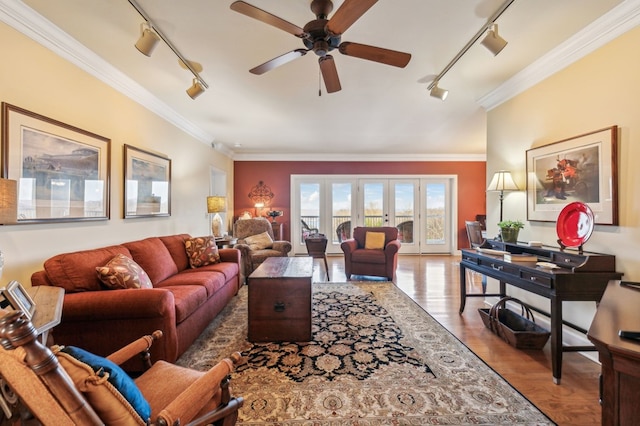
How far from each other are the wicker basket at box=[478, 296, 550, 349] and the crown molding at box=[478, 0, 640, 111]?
7.07 ft

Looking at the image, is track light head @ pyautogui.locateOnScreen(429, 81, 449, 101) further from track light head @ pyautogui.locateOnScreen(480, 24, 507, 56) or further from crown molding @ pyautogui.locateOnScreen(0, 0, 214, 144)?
crown molding @ pyautogui.locateOnScreen(0, 0, 214, 144)

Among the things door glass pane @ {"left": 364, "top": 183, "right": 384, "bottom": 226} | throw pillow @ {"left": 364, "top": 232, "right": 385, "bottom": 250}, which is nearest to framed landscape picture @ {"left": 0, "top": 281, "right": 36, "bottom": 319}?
throw pillow @ {"left": 364, "top": 232, "right": 385, "bottom": 250}

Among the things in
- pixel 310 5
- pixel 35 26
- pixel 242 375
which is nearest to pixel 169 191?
pixel 35 26

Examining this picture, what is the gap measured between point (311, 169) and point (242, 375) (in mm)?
5328

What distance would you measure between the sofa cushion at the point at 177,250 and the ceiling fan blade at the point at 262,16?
2.70 m

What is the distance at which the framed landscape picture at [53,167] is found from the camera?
1891 mm

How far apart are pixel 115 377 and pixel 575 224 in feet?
9.79

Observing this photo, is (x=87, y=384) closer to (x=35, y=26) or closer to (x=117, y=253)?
(x=117, y=253)

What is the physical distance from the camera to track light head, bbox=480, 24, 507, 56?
1.94m

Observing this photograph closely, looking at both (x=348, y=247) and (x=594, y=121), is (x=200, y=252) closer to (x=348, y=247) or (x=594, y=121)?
(x=348, y=247)

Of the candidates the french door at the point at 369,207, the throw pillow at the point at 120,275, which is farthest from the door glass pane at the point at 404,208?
the throw pillow at the point at 120,275

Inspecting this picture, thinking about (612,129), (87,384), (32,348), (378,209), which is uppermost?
(612,129)

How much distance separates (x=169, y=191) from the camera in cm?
381

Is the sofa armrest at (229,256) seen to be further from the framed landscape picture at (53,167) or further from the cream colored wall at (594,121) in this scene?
the cream colored wall at (594,121)
